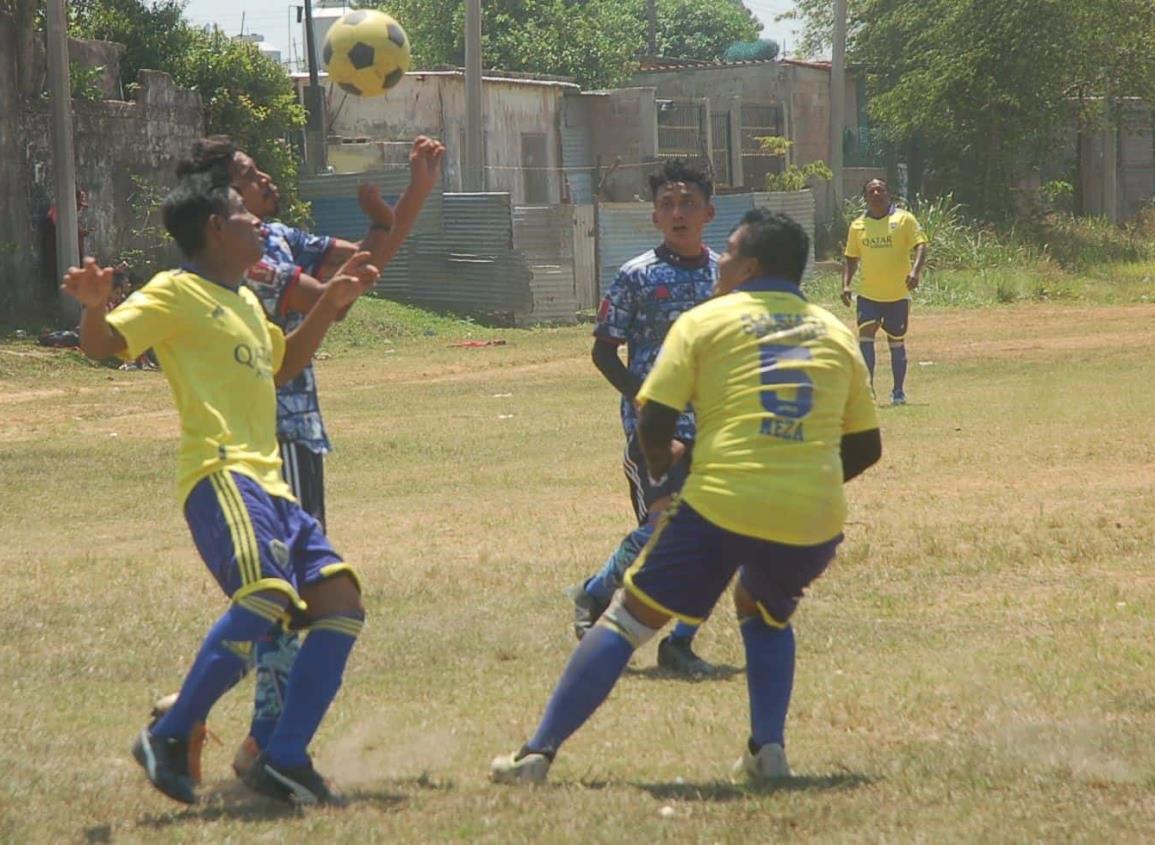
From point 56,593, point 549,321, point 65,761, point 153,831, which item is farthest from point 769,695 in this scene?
point 549,321

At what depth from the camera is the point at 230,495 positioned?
5.07m

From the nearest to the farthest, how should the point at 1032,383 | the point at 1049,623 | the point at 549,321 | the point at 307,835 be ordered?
the point at 307,835 < the point at 1049,623 < the point at 1032,383 < the point at 549,321

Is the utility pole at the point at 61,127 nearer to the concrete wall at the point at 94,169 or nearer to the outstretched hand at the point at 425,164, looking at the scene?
the concrete wall at the point at 94,169

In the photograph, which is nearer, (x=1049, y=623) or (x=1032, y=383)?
(x=1049, y=623)

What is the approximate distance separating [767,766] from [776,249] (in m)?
1.56

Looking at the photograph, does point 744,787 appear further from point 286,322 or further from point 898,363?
point 898,363

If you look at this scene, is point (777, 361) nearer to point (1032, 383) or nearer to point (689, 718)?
point (689, 718)

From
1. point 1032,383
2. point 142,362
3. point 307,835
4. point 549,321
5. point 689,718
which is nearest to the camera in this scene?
point 307,835

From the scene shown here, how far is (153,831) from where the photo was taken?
16.3 feet

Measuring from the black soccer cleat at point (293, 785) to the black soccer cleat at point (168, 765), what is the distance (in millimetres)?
208

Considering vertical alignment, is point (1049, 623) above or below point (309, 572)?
below

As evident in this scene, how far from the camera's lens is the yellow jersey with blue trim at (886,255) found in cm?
1673

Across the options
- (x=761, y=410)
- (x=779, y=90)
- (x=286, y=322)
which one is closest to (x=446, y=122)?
(x=779, y=90)

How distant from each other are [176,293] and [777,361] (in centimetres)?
176
